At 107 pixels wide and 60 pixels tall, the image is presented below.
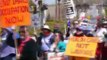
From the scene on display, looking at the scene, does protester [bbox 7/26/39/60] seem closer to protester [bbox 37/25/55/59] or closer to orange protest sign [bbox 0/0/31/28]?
orange protest sign [bbox 0/0/31/28]

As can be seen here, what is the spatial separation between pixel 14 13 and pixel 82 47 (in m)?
1.80

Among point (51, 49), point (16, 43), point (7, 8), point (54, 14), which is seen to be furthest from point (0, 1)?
point (54, 14)

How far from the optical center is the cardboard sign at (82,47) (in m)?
11.7

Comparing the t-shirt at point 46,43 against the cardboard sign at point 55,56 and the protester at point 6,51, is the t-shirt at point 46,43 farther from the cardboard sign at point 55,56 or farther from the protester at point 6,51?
the protester at point 6,51

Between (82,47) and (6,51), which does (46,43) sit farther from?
(82,47)

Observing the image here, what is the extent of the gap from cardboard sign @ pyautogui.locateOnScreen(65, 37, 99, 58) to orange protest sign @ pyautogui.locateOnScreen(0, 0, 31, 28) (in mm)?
1079

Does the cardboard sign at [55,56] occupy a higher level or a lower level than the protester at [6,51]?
lower

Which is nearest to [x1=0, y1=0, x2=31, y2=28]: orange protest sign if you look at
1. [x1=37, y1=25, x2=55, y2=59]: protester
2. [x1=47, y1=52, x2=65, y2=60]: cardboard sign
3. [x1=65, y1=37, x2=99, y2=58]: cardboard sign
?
[x1=65, y1=37, x2=99, y2=58]: cardboard sign

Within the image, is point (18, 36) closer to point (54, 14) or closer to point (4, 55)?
point (4, 55)

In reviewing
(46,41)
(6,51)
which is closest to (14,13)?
(6,51)

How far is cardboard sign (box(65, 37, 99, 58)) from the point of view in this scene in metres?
11.7

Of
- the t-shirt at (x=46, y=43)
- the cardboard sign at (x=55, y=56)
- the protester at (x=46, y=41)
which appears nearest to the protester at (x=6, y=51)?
the cardboard sign at (x=55, y=56)

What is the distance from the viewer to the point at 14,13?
12.5 m

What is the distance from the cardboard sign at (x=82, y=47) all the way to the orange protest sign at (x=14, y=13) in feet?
3.54
